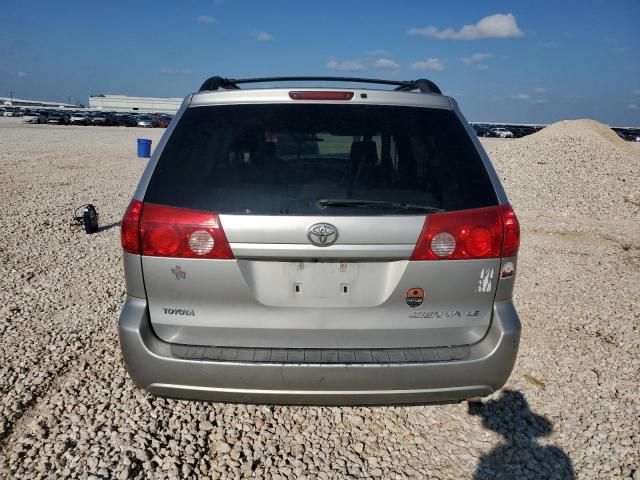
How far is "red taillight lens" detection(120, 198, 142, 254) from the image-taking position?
2.14 meters

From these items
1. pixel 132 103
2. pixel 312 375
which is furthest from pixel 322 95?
pixel 132 103

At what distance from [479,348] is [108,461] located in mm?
2070

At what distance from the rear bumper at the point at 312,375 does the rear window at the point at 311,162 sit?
63 cm

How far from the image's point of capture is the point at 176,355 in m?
2.15

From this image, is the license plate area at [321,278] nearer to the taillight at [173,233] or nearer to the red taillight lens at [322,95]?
the taillight at [173,233]

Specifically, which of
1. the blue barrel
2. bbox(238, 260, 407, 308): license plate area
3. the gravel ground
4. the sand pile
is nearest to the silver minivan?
bbox(238, 260, 407, 308): license plate area

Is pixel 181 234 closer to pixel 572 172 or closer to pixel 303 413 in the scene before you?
pixel 303 413

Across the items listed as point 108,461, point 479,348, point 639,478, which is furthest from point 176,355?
point 639,478

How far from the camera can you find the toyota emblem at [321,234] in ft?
6.69

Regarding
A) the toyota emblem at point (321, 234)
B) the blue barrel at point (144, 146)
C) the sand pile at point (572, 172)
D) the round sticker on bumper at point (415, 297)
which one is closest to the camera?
the toyota emblem at point (321, 234)

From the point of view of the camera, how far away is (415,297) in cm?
215

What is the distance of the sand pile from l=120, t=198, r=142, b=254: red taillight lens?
31.7 ft

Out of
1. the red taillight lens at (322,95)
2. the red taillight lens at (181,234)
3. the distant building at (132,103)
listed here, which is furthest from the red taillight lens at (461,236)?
the distant building at (132,103)

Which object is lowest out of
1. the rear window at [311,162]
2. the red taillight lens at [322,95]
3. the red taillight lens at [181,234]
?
the red taillight lens at [181,234]
